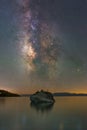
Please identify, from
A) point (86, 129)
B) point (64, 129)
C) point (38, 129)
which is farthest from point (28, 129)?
point (86, 129)

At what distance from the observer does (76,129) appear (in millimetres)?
74000

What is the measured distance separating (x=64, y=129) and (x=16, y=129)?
11530 mm

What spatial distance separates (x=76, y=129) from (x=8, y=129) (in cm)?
1613

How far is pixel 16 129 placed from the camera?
241 feet

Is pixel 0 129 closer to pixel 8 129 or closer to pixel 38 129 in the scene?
pixel 8 129

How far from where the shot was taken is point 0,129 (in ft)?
235

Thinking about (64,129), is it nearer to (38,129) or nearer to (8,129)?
(38,129)

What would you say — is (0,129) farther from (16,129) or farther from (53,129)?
(53,129)

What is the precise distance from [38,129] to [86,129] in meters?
11.4

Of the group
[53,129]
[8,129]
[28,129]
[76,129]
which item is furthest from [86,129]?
[8,129]

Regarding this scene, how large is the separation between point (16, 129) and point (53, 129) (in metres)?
8.91

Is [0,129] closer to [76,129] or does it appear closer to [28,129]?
[28,129]

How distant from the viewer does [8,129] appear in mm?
72125

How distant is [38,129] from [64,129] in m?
6.29
